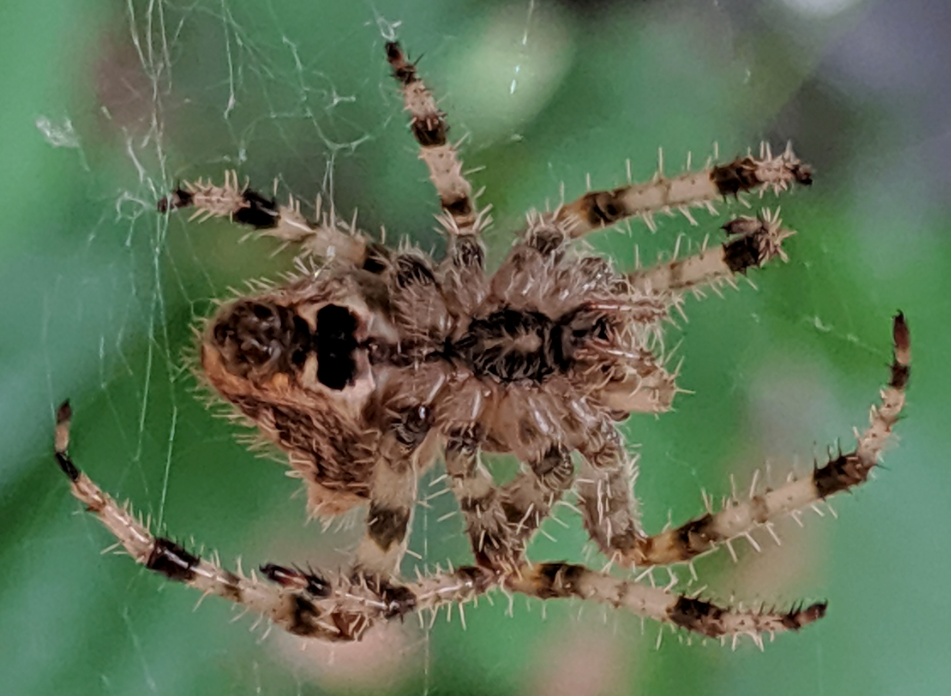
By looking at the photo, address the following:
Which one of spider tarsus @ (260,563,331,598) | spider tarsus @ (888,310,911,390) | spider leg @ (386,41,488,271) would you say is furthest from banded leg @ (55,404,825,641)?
spider leg @ (386,41,488,271)

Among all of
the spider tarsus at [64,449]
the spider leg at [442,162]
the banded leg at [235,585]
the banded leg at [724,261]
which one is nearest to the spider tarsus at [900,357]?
the banded leg at [724,261]

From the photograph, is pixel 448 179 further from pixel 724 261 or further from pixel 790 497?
pixel 790 497

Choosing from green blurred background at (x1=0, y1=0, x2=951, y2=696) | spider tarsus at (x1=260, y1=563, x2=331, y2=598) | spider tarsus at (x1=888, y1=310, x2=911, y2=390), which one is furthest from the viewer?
green blurred background at (x1=0, y1=0, x2=951, y2=696)

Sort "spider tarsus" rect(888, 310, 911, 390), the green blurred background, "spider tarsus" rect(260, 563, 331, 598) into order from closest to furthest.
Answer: "spider tarsus" rect(260, 563, 331, 598), "spider tarsus" rect(888, 310, 911, 390), the green blurred background

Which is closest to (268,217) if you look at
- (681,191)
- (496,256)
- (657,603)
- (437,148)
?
(437,148)

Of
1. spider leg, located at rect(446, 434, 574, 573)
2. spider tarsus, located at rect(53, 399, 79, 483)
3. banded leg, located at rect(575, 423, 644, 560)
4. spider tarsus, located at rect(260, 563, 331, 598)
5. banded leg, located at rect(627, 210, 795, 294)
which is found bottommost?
spider tarsus, located at rect(53, 399, 79, 483)

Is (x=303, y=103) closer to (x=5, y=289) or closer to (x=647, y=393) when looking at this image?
(x=5, y=289)

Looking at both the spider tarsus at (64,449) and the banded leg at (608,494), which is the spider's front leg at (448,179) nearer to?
the banded leg at (608,494)

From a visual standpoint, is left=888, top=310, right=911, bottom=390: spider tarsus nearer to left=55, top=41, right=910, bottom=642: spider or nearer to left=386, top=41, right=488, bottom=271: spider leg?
left=55, top=41, right=910, bottom=642: spider
